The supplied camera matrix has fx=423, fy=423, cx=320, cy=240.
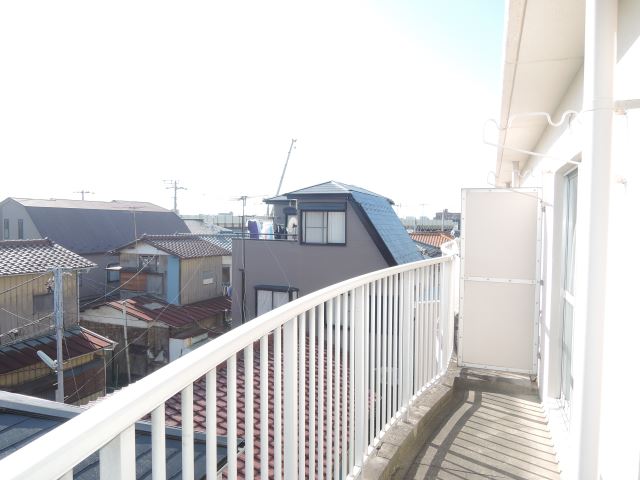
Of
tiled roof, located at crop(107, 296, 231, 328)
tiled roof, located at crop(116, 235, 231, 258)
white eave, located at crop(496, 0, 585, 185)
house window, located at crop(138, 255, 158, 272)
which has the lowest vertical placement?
tiled roof, located at crop(107, 296, 231, 328)

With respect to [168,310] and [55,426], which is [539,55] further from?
[168,310]

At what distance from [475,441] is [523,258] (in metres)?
1.41

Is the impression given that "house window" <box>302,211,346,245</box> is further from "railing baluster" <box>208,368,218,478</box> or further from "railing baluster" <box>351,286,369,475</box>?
"railing baluster" <box>208,368,218,478</box>

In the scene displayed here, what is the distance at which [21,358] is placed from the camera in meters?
10.1

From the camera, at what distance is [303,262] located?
11.8 metres

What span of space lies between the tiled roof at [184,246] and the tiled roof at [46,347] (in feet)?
13.4

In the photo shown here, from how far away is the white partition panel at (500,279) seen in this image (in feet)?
9.87

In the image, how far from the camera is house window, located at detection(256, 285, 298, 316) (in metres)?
11.8

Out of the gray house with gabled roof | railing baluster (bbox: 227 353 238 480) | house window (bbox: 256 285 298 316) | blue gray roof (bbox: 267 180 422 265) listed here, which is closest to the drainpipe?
railing baluster (bbox: 227 353 238 480)

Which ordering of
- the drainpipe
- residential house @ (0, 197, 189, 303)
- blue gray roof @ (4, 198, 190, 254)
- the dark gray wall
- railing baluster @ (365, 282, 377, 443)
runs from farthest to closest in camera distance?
blue gray roof @ (4, 198, 190, 254)
residential house @ (0, 197, 189, 303)
the dark gray wall
railing baluster @ (365, 282, 377, 443)
the drainpipe

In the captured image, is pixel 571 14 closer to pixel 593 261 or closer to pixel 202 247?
pixel 593 261

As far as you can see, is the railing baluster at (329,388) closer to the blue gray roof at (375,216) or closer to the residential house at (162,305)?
the blue gray roof at (375,216)

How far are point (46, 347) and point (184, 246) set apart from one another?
599 cm

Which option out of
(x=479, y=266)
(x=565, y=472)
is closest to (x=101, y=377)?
(x=479, y=266)
